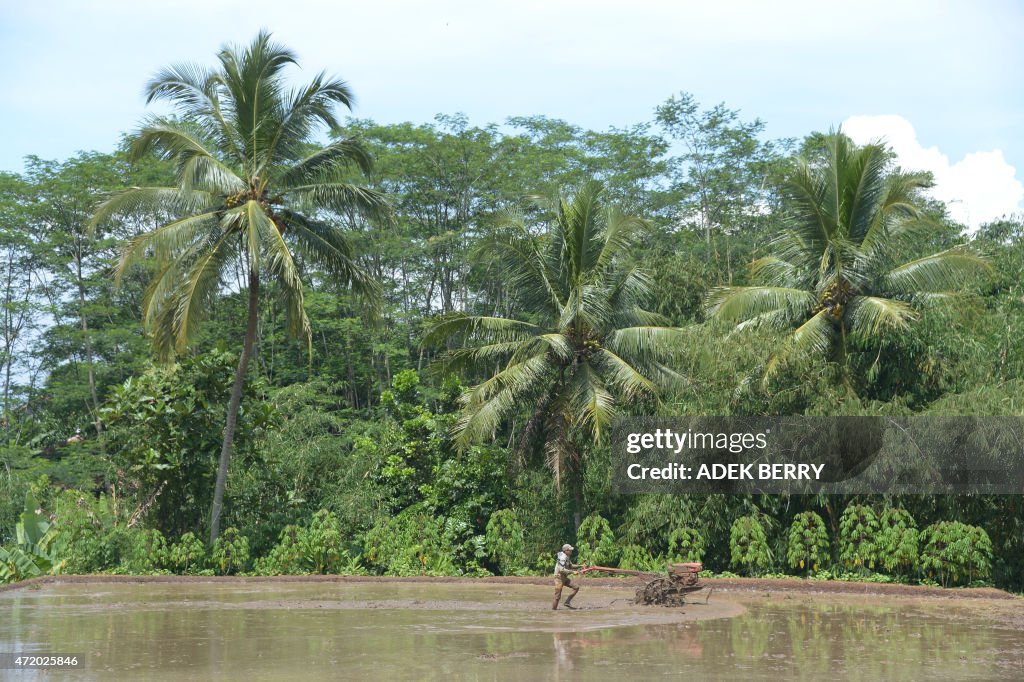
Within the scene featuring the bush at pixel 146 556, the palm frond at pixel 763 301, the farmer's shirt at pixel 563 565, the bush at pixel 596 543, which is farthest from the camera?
the bush at pixel 146 556

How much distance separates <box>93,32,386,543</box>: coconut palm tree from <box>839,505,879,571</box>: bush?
10.1 metres

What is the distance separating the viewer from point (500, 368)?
21.3 meters

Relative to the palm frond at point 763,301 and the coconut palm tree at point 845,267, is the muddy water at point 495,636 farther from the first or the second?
the palm frond at point 763,301

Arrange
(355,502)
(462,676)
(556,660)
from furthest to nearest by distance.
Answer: (355,502), (556,660), (462,676)

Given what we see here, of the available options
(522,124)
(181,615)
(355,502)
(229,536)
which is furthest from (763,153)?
(181,615)

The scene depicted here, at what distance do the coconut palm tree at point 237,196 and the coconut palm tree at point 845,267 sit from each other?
795cm

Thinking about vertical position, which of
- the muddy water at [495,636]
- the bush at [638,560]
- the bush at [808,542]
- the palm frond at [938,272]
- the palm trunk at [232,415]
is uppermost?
the palm frond at [938,272]

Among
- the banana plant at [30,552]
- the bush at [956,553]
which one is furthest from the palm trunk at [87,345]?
the bush at [956,553]

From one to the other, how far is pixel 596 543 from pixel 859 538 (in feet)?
15.8

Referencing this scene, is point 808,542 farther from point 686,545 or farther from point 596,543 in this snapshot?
point 596,543

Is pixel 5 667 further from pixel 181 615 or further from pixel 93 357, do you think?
Result: pixel 93 357

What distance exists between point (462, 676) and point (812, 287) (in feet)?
40.6

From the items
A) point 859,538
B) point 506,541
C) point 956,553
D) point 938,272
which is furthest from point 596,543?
point 938,272

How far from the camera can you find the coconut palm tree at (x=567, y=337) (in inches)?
775
